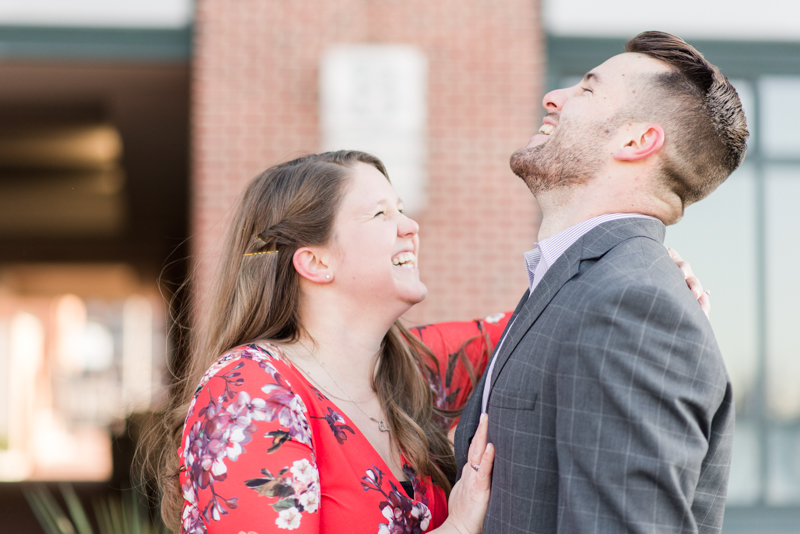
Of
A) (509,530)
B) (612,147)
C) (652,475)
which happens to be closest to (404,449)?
(509,530)

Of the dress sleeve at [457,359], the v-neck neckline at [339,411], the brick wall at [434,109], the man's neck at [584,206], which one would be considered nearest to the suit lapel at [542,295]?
the man's neck at [584,206]

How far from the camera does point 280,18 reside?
4785 millimetres

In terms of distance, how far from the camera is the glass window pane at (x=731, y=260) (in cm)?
508

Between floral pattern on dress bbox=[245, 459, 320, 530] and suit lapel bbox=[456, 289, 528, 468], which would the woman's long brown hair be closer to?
suit lapel bbox=[456, 289, 528, 468]

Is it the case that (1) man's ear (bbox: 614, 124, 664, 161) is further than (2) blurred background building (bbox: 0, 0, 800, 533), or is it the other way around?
(2) blurred background building (bbox: 0, 0, 800, 533)

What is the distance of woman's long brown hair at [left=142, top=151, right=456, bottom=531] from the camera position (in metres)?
2.10

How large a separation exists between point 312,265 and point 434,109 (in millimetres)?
2988

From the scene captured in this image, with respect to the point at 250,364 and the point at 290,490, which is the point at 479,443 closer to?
the point at 290,490

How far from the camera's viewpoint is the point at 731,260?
5.10m

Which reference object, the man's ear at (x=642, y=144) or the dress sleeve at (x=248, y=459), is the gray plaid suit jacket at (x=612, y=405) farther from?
the dress sleeve at (x=248, y=459)

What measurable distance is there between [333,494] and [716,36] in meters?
4.69

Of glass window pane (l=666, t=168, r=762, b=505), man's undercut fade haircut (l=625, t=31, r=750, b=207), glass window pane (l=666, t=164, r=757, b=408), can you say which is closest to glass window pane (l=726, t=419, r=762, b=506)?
glass window pane (l=666, t=168, r=762, b=505)

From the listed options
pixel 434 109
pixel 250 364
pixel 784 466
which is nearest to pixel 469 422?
pixel 250 364

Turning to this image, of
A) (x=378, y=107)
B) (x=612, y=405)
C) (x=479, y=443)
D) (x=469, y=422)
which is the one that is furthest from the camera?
(x=378, y=107)
